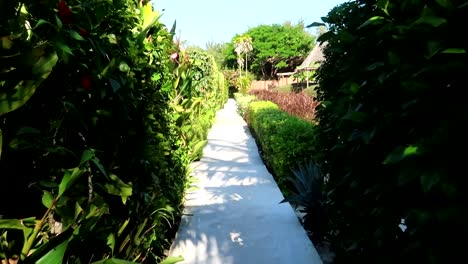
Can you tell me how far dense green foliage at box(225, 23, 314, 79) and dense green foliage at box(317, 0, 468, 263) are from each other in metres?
52.3

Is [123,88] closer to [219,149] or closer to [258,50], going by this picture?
[219,149]

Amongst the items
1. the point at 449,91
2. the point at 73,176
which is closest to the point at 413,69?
the point at 449,91

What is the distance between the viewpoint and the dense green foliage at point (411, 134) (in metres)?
1.34

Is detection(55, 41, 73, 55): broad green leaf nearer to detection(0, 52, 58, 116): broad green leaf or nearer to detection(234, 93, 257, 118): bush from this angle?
A: detection(0, 52, 58, 116): broad green leaf

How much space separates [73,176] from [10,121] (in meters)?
0.31

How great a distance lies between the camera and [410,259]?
156cm

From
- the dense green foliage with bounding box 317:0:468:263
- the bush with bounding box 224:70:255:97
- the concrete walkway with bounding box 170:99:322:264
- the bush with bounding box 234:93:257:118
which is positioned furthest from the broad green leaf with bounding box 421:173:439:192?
the bush with bounding box 224:70:255:97

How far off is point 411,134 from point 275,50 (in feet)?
179

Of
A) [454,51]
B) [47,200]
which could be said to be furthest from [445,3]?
[47,200]

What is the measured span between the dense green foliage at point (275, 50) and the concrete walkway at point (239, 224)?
4693cm

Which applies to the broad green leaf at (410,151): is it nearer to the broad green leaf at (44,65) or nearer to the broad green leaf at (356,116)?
the broad green leaf at (356,116)

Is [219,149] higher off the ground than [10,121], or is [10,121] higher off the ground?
[10,121]

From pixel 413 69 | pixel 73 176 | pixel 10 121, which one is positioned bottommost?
pixel 73 176

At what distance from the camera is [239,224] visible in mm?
5082
